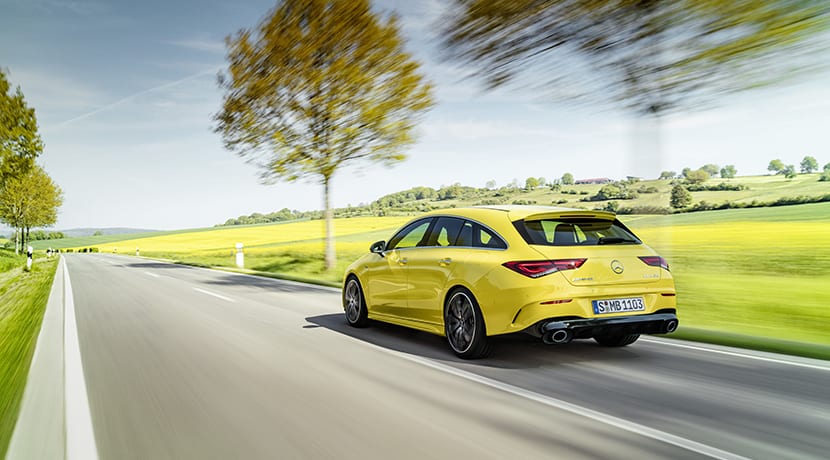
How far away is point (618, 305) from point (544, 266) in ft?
2.61

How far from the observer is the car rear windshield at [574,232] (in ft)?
18.4

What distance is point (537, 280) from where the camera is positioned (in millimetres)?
5242

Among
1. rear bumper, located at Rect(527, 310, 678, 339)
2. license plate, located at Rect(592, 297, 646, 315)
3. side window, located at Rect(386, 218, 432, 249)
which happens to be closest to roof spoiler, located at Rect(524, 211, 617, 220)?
license plate, located at Rect(592, 297, 646, 315)

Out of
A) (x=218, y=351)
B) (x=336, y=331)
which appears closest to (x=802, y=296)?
(x=336, y=331)

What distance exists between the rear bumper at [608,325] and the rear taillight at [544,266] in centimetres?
42

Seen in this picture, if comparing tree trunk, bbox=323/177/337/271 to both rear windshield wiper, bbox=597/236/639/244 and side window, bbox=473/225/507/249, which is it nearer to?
side window, bbox=473/225/507/249

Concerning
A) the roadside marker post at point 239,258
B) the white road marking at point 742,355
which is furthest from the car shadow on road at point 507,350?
the roadside marker post at point 239,258

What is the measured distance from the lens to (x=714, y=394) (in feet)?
14.8

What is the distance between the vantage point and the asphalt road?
11.5 feet

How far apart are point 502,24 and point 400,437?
7704 millimetres

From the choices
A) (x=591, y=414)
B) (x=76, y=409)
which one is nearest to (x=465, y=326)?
(x=591, y=414)

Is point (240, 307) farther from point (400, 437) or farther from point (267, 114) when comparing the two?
point (267, 114)

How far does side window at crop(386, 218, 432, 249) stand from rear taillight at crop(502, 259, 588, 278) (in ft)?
6.00

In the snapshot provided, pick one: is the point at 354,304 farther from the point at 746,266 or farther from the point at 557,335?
the point at 746,266
